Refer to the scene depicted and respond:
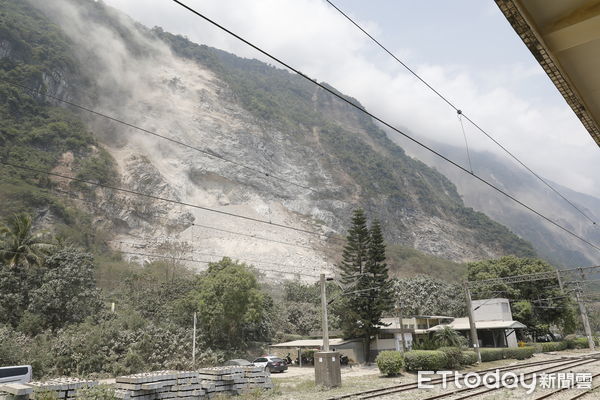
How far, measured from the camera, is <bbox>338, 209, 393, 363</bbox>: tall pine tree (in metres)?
37.2

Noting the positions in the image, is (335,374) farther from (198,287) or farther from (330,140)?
(330,140)

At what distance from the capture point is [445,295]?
62.5 meters

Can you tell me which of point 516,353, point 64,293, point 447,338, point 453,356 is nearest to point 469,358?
point 447,338

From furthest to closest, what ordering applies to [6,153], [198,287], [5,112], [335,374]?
[5,112] → [6,153] → [198,287] → [335,374]

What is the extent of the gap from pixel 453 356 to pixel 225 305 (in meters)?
20.2

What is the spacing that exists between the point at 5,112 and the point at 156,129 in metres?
31.8

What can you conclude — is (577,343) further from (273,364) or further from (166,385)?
(166,385)

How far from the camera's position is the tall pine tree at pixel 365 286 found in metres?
37.2

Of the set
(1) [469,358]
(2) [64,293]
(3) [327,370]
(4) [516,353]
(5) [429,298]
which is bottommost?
(4) [516,353]

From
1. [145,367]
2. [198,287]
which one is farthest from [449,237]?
[145,367]

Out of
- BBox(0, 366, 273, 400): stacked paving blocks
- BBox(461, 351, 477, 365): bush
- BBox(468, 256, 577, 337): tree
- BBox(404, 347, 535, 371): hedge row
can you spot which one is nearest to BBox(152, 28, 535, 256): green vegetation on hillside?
BBox(468, 256, 577, 337): tree

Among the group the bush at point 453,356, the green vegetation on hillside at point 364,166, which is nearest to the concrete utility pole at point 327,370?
the bush at point 453,356

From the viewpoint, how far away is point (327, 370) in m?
18.5

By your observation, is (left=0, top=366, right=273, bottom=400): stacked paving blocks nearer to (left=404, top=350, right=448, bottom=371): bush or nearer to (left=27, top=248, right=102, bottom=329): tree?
(left=404, top=350, right=448, bottom=371): bush
